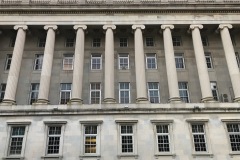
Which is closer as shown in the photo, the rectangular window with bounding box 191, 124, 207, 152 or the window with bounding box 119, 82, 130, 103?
the rectangular window with bounding box 191, 124, 207, 152

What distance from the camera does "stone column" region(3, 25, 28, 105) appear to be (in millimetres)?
30741

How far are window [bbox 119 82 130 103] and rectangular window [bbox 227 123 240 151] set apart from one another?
11661mm

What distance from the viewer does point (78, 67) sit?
32.6 m

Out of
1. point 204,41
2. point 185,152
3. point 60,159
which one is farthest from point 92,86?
point 204,41

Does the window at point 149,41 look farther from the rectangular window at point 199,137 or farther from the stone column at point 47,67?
the rectangular window at point 199,137

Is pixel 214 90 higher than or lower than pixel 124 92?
higher

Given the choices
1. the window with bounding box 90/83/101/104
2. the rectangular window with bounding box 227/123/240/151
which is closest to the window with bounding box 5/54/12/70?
the window with bounding box 90/83/101/104

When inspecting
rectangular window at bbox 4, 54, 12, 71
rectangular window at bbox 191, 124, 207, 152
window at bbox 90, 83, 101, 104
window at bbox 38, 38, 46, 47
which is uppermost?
window at bbox 38, 38, 46, 47

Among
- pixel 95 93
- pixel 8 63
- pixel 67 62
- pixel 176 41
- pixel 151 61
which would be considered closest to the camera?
pixel 95 93

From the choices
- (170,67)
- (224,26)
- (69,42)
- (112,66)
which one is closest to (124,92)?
(112,66)

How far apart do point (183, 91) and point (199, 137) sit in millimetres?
7317

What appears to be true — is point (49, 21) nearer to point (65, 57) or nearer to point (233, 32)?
point (65, 57)

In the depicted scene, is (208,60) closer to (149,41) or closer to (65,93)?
(149,41)

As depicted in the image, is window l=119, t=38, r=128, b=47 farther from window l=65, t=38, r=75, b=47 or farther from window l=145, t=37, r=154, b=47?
window l=65, t=38, r=75, b=47
